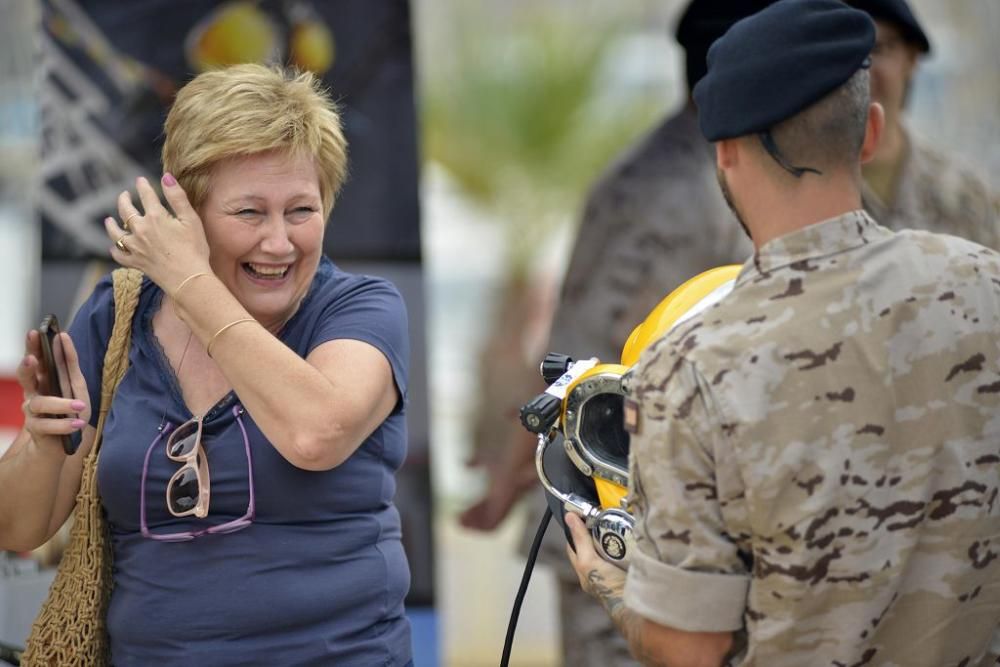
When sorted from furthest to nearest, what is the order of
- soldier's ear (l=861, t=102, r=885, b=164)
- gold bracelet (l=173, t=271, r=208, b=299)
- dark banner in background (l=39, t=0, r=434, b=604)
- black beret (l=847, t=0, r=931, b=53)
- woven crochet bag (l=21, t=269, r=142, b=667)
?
dark banner in background (l=39, t=0, r=434, b=604), black beret (l=847, t=0, r=931, b=53), woven crochet bag (l=21, t=269, r=142, b=667), gold bracelet (l=173, t=271, r=208, b=299), soldier's ear (l=861, t=102, r=885, b=164)

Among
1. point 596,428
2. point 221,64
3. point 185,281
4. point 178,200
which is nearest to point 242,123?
point 178,200

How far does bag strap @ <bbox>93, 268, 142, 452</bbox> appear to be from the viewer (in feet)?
6.26

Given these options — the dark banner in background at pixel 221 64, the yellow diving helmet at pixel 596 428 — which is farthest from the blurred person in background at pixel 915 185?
the yellow diving helmet at pixel 596 428

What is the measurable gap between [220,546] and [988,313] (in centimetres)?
103

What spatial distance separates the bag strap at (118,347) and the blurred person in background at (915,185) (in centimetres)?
171

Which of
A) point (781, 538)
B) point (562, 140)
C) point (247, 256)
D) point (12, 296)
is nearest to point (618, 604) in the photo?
point (781, 538)

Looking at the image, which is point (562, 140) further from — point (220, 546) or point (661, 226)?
point (220, 546)

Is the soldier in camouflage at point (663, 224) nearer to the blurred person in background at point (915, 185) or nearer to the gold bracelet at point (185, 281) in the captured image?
the blurred person in background at point (915, 185)

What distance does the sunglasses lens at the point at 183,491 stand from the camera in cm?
178

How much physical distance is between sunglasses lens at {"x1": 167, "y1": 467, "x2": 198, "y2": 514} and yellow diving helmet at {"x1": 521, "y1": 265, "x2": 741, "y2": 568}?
1.55 feet

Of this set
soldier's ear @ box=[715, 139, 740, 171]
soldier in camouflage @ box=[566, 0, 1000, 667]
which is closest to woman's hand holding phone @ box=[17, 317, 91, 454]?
soldier in camouflage @ box=[566, 0, 1000, 667]

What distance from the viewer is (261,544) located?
5.91ft

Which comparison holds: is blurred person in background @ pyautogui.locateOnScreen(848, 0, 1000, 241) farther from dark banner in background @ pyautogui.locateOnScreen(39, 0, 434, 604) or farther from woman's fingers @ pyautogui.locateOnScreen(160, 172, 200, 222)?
woman's fingers @ pyautogui.locateOnScreen(160, 172, 200, 222)

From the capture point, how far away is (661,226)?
3170 mm
